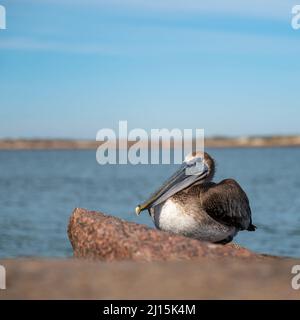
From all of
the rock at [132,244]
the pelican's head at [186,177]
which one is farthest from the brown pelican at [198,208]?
the rock at [132,244]

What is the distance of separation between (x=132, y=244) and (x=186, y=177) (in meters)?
2.49

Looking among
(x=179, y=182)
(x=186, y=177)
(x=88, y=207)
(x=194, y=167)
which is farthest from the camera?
(x=88, y=207)

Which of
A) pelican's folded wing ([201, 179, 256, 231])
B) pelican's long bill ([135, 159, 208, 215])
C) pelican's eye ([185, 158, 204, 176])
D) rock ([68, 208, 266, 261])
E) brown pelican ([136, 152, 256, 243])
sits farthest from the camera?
pelican's eye ([185, 158, 204, 176])

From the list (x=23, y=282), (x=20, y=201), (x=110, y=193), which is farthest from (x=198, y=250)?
(x=110, y=193)

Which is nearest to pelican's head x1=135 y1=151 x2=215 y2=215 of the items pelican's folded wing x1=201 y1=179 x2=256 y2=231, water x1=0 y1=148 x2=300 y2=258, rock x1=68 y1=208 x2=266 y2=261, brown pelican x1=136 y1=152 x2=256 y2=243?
brown pelican x1=136 y1=152 x2=256 y2=243

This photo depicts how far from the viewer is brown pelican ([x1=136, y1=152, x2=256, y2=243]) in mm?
6875

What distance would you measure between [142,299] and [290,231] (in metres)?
18.3

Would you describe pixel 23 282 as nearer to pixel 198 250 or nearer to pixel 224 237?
pixel 198 250

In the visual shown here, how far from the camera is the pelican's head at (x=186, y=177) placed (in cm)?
720

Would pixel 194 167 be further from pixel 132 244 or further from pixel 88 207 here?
pixel 88 207

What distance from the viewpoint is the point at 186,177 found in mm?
7543

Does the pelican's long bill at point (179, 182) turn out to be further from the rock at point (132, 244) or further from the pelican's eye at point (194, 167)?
the rock at point (132, 244)

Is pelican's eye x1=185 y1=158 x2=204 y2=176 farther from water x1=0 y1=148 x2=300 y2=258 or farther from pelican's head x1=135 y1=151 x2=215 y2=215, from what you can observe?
water x1=0 y1=148 x2=300 y2=258

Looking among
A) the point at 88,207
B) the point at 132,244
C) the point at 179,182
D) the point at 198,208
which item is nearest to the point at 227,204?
the point at 198,208
